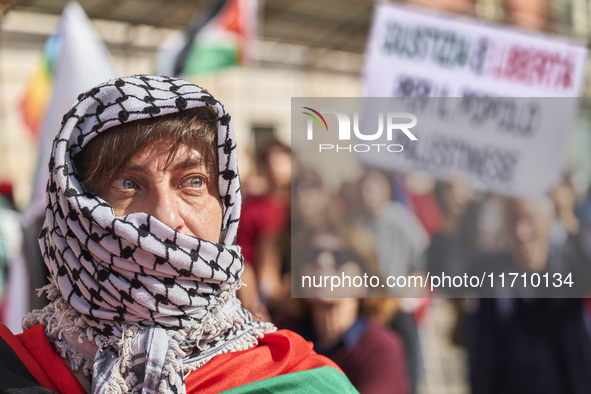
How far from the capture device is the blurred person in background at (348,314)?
9.57 ft

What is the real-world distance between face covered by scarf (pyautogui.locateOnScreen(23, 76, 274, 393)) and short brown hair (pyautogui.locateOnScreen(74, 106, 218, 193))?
0.03 m

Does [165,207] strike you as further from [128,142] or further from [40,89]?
[40,89]

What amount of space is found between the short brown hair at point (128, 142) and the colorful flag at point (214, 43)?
279 centimetres

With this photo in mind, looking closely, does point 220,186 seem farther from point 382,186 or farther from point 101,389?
point 382,186

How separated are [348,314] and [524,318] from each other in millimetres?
1194

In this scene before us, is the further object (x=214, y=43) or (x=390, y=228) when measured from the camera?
(x=214, y=43)

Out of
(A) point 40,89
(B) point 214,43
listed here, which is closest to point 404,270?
(B) point 214,43

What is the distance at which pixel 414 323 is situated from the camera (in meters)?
4.01

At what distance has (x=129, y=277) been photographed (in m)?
1.30

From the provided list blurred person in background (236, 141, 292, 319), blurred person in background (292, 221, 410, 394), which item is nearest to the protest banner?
blurred person in background (292, 221, 410, 394)

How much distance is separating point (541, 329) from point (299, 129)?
222 cm

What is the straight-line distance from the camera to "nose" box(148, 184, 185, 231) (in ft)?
4.34

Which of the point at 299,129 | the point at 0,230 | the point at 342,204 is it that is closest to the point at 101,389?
the point at 299,129
